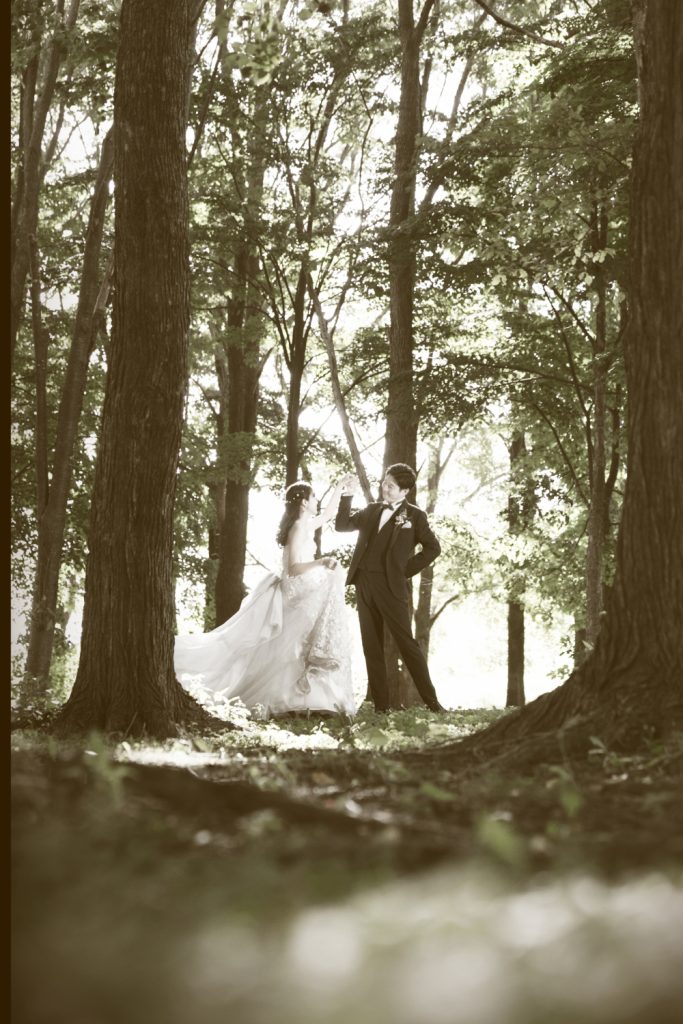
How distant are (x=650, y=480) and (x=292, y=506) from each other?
776 centimetres

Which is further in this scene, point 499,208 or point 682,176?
point 499,208

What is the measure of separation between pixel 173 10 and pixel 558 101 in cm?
725

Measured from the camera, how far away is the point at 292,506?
13.4m

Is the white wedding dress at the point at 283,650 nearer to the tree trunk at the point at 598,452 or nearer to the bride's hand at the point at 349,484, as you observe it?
the bride's hand at the point at 349,484

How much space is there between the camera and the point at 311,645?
41.3 ft

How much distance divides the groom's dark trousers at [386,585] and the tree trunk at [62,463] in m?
4.51

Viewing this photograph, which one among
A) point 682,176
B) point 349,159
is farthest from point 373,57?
point 682,176

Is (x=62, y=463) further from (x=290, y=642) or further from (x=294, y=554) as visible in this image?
(x=290, y=642)

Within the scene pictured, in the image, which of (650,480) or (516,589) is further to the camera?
(516,589)

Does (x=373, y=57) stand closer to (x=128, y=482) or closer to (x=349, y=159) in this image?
(x=349, y=159)

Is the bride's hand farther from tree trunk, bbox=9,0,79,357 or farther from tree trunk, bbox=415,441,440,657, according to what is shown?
tree trunk, bbox=415,441,440,657

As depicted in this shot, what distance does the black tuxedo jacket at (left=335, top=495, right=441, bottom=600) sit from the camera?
12.1 meters

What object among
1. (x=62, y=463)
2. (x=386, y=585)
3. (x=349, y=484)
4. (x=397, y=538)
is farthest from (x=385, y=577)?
(x=62, y=463)

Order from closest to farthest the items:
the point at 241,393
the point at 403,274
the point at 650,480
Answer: the point at 650,480
the point at 403,274
the point at 241,393
